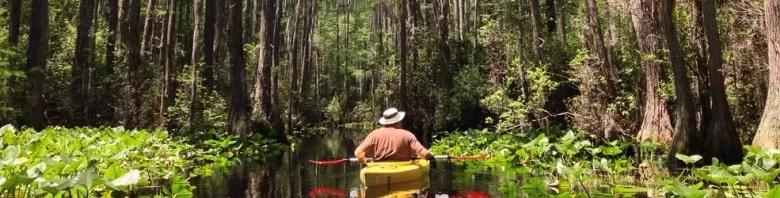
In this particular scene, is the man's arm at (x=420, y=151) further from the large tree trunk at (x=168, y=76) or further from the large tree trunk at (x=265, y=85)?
the large tree trunk at (x=168, y=76)

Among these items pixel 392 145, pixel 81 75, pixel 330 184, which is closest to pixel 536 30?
pixel 392 145

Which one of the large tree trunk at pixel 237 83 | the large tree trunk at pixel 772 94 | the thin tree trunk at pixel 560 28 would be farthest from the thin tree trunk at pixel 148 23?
the large tree trunk at pixel 772 94

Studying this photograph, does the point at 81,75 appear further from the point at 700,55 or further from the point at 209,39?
the point at 700,55

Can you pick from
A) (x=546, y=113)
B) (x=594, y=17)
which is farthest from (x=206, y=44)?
(x=594, y=17)

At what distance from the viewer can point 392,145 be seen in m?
9.33

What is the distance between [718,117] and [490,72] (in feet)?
39.3

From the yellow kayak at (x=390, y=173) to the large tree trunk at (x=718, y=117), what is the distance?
13.3ft

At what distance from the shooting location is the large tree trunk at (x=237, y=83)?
17.0 metres

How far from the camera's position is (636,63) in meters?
13.6

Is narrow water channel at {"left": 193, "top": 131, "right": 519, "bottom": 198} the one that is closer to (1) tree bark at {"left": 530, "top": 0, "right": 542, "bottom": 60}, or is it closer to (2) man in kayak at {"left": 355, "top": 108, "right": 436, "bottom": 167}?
(2) man in kayak at {"left": 355, "top": 108, "right": 436, "bottom": 167}

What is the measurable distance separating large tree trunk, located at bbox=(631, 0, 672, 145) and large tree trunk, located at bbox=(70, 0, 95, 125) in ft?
49.3

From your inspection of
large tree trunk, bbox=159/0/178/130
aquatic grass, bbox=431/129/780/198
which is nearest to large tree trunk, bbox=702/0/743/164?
aquatic grass, bbox=431/129/780/198

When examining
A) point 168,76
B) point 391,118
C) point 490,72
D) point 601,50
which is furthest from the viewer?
point 168,76

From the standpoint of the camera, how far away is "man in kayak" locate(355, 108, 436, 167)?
30.6 ft
